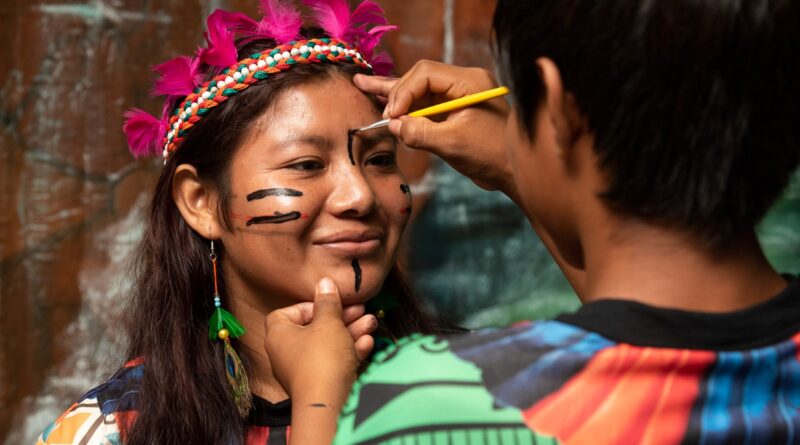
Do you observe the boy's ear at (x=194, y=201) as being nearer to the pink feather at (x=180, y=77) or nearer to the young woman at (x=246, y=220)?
the young woman at (x=246, y=220)

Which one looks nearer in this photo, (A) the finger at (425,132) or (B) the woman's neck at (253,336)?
(A) the finger at (425,132)

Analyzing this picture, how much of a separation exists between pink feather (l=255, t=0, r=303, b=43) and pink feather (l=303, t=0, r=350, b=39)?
0.22ft

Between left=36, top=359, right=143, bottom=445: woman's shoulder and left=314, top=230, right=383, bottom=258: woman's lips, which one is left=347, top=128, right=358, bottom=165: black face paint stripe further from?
left=36, top=359, right=143, bottom=445: woman's shoulder

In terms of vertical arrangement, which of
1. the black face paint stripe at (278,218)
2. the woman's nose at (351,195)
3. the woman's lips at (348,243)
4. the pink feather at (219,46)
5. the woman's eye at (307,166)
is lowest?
the woman's lips at (348,243)

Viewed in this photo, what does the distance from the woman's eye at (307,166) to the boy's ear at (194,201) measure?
0.77 ft

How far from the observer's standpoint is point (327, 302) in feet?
5.71

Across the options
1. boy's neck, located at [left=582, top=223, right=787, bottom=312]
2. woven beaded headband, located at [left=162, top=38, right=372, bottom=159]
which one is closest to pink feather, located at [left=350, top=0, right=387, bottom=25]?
woven beaded headband, located at [left=162, top=38, right=372, bottom=159]

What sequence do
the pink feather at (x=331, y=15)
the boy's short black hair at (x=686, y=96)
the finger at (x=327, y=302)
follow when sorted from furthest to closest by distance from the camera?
the pink feather at (x=331, y=15) < the finger at (x=327, y=302) < the boy's short black hair at (x=686, y=96)

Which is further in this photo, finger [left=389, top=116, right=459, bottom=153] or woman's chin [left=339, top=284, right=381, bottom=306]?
woman's chin [left=339, top=284, right=381, bottom=306]

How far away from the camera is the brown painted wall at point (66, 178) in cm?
330

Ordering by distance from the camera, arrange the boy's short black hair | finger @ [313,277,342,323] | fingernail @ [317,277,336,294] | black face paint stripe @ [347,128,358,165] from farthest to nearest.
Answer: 1. black face paint stripe @ [347,128,358,165]
2. fingernail @ [317,277,336,294]
3. finger @ [313,277,342,323]
4. the boy's short black hair

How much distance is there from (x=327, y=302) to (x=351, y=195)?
0.25m

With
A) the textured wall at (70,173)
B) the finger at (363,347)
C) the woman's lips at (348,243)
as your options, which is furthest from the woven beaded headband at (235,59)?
the textured wall at (70,173)

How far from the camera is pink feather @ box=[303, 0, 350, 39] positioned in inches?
82.2
